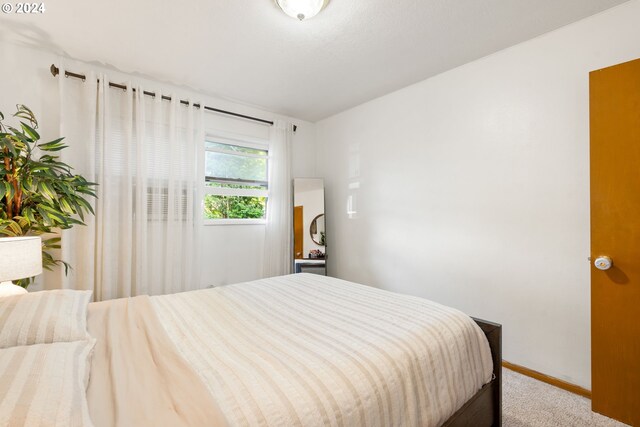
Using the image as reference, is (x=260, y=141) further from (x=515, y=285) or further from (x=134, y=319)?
(x=515, y=285)

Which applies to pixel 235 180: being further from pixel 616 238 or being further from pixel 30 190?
pixel 616 238

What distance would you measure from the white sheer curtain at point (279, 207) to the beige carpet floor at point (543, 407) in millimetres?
2440

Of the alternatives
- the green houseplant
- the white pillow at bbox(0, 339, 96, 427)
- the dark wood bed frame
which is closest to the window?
the green houseplant

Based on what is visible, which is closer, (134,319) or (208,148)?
(134,319)

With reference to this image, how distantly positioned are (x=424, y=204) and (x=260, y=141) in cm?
206

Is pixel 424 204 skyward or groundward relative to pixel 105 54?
groundward

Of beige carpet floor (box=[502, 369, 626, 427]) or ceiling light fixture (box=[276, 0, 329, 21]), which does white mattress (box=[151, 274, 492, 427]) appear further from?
ceiling light fixture (box=[276, 0, 329, 21])

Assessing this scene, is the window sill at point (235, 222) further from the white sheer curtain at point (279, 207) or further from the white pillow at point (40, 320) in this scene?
the white pillow at point (40, 320)

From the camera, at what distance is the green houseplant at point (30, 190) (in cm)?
183

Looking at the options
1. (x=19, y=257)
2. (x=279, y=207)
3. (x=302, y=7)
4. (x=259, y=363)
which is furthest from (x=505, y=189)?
(x=19, y=257)

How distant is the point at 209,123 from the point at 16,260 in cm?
200

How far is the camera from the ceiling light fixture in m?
1.68

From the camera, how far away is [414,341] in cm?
115

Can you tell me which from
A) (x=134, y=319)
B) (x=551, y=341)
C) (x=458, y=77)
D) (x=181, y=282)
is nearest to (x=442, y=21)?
(x=458, y=77)
